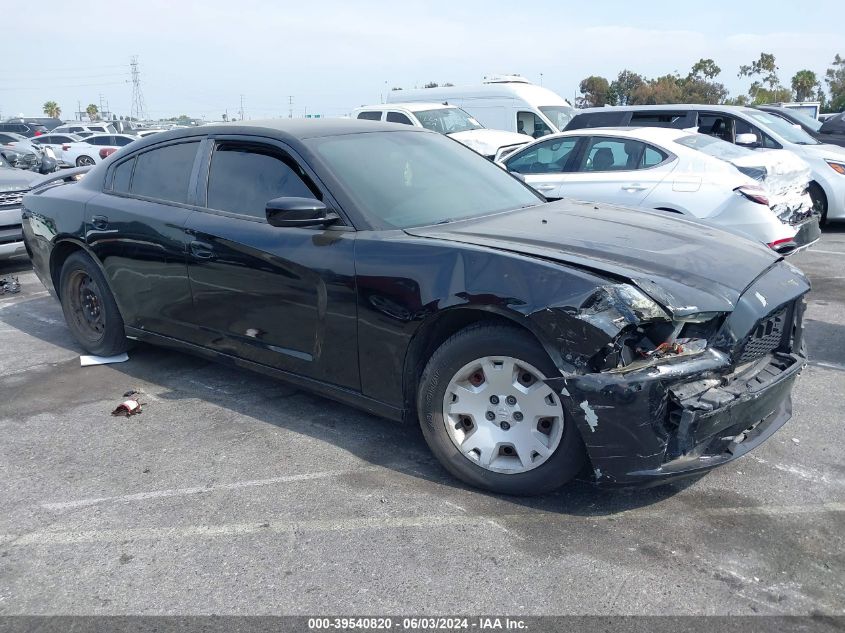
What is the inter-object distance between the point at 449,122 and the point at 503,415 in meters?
12.7

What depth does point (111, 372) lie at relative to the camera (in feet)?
17.5

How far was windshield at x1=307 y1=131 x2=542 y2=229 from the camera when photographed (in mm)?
3971

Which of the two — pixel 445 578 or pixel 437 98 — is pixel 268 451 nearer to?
pixel 445 578

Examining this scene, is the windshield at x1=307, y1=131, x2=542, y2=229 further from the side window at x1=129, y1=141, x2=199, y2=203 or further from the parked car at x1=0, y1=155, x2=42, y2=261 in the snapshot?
the parked car at x1=0, y1=155, x2=42, y2=261

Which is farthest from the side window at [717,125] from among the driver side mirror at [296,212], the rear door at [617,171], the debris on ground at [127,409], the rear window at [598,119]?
the debris on ground at [127,409]

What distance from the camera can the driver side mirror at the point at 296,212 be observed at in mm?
3701

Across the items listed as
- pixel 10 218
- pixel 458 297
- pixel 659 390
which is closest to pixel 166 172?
pixel 458 297

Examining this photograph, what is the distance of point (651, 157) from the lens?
7828 mm

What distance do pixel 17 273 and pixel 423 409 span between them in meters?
7.38

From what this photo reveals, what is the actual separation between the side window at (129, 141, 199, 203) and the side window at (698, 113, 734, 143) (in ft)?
27.0

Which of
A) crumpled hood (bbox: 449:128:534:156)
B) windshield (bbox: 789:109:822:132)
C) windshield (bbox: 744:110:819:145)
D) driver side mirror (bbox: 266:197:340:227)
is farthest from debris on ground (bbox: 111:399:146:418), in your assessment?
windshield (bbox: 789:109:822:132)

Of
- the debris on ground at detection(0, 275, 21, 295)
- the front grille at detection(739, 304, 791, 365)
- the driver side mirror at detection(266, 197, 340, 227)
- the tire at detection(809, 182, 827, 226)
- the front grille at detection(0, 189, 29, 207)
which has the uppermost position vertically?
the driver side mirror at detection(266, 197, 340, 227)

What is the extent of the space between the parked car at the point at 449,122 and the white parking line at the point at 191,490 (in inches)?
436

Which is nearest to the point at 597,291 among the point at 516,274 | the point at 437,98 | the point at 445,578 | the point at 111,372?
the point at 516,274
